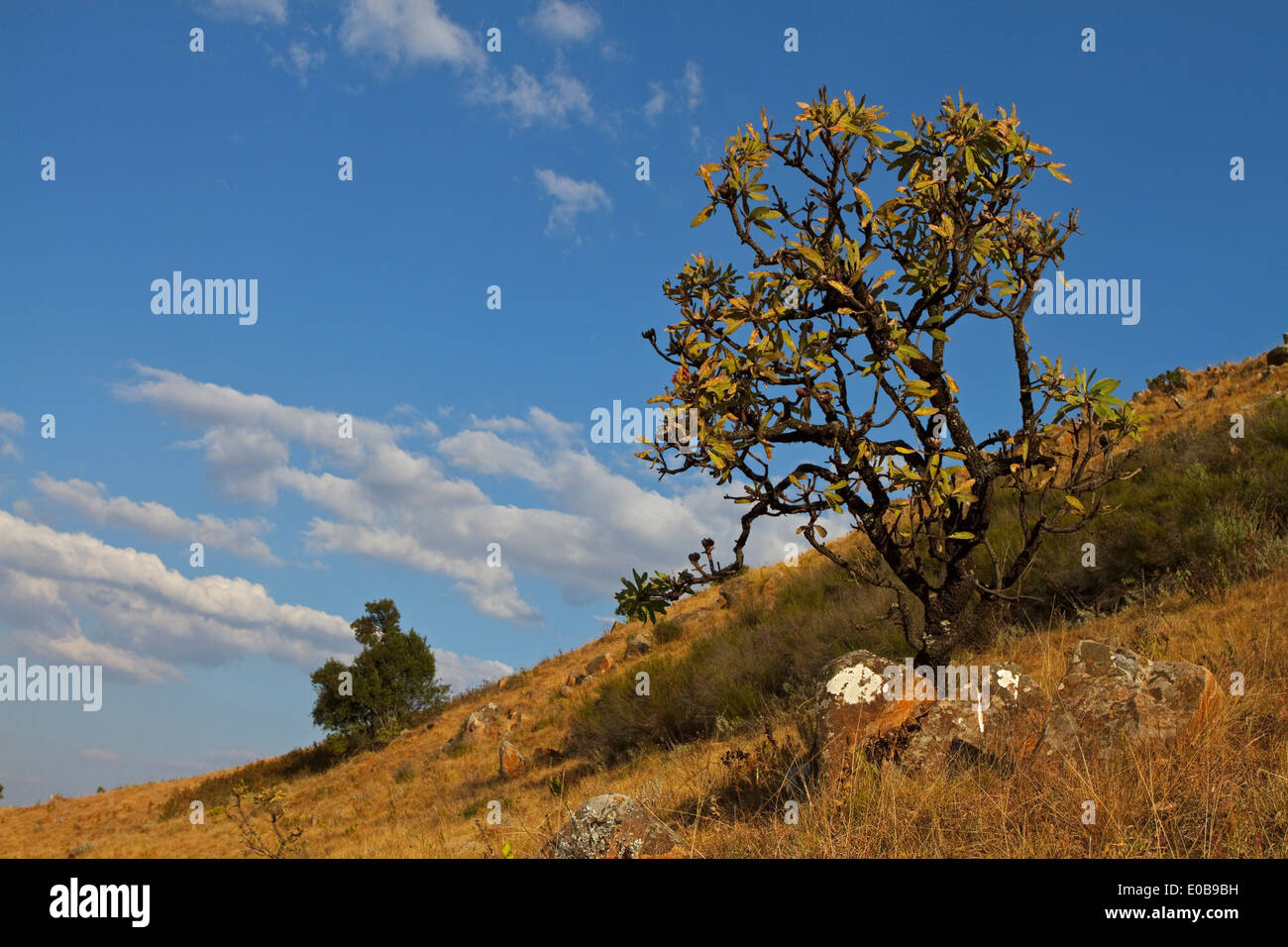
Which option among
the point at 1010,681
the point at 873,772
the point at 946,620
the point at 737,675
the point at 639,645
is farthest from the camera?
the point at 639,645

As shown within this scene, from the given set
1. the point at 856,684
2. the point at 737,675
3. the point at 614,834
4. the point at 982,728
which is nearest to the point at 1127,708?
the point at 982,728

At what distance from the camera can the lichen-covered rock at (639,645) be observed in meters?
18.7

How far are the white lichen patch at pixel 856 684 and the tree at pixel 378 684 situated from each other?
21.8 metres

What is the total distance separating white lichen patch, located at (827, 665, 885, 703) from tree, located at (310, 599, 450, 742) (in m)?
21.8

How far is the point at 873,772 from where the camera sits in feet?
17.5

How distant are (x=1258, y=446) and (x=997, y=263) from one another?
7.67 m

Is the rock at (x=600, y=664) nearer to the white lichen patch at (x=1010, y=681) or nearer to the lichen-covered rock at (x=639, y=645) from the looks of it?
the lichen-covered rock at (x=639, y=645)

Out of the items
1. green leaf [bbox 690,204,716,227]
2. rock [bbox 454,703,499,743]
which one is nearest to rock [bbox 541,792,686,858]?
green leaf [bbox 690,204,716,227]

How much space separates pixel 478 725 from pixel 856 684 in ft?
49.7

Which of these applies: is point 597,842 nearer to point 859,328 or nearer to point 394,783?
point 859,328

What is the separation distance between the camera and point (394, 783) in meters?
18.5

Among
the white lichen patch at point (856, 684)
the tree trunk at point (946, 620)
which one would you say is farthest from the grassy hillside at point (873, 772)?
the tree trunk at point (946, 620)

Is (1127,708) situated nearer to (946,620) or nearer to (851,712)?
(946,620)
